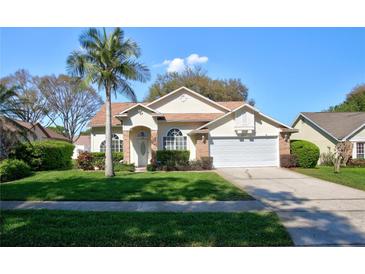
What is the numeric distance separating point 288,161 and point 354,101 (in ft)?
102

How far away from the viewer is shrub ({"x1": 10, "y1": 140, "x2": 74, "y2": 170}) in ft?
57.6

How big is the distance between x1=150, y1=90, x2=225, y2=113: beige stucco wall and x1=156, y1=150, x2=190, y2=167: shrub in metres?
5.03

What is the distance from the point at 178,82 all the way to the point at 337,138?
24.2 metres

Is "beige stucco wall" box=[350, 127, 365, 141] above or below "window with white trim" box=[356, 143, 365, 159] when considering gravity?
above

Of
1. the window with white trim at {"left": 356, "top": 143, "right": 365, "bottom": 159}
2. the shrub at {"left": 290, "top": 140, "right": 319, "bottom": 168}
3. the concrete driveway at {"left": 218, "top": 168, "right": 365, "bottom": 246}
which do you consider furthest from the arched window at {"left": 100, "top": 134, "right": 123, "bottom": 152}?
the window with white trim at {"left": 356, "top": 143, "right": 365, "bottom": 159}

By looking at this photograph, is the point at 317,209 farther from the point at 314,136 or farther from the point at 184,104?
the point at 314,136

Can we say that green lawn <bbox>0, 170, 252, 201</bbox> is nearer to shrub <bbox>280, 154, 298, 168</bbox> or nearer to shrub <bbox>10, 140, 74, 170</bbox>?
shrub <bbox>10, 140, 74, 170</bbox>

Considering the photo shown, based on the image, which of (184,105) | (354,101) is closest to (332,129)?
(184,105)

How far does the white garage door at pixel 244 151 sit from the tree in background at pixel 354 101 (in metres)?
29.0

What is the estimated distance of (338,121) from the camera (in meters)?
27.0

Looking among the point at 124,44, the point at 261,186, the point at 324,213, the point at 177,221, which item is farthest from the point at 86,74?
the point at 324,213

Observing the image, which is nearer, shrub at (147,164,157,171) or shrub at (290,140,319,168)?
shrub at (147,164,157,171)

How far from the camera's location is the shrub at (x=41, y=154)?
17547 millimetres

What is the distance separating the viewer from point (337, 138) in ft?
78.6
